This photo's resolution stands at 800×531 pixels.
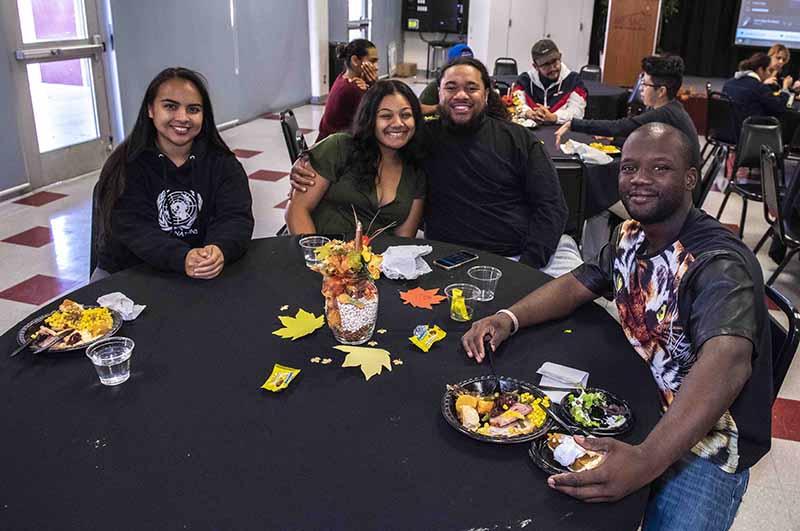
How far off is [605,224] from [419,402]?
291cm

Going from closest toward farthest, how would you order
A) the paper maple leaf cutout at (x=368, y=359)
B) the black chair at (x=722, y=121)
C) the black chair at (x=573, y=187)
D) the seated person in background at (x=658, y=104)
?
the paper maple leaf cutout at (x=368, y=359) → the black chair at (x=573, y=187) → the seated person in background at (x=658, y=104) → the black chair at (x=722, y=121)

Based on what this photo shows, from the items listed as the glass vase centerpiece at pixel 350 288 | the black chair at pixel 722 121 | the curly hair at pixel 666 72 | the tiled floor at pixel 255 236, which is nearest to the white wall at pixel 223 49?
the tiled floor at pixel 255 236

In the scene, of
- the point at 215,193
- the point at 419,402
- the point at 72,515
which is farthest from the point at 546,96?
the point at 72,515

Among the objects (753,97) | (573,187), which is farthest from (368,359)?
(753,97)

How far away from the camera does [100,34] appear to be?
18.2 ft

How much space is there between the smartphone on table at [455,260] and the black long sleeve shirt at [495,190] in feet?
1.66

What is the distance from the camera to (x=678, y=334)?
1.50m

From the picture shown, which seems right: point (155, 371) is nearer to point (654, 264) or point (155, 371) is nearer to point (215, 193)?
point (215, 193)

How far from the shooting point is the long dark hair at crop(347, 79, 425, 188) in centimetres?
252

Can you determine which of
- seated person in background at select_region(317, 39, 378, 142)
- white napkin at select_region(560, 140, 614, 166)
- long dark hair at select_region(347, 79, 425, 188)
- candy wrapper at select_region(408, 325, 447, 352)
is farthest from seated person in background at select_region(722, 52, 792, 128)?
candy wrapper at select_region(408, 325, 447, 352)

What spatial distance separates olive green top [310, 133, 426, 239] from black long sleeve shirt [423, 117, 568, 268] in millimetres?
137

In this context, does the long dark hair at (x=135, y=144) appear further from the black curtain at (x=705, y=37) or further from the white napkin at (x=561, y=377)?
the black curtain at (x=705, y=37)

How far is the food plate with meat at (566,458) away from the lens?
121 cm

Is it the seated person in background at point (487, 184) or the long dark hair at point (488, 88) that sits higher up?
the long dark hair at point (488, 88)
